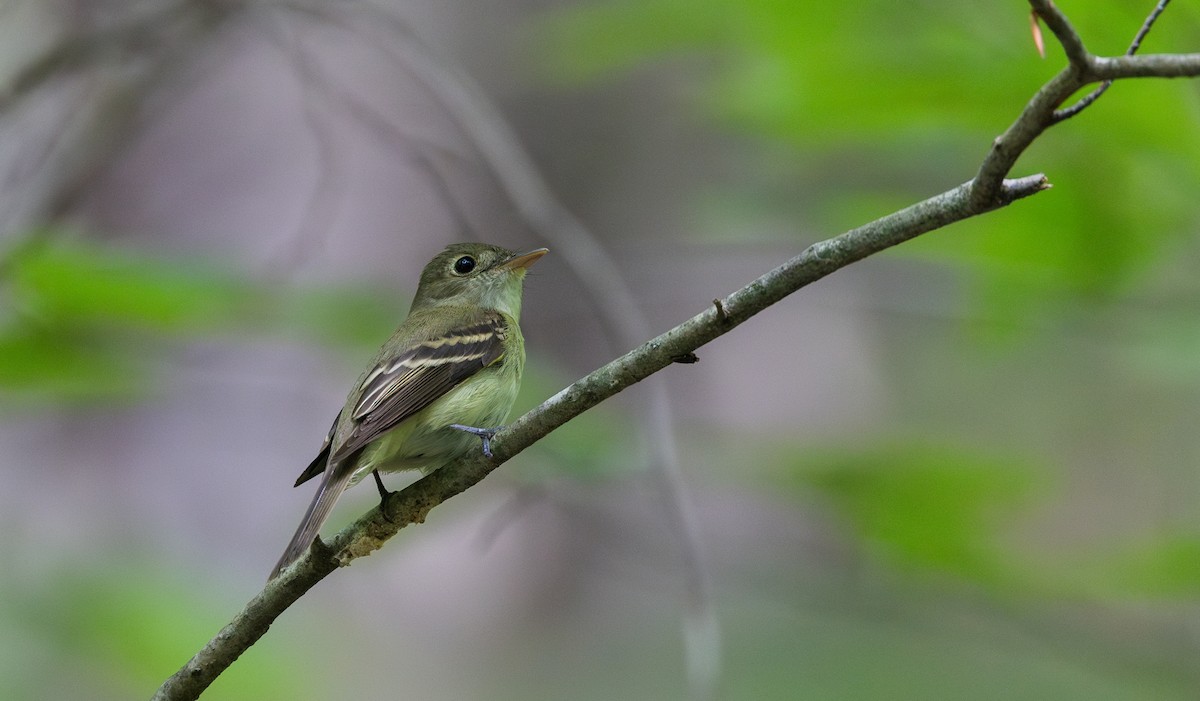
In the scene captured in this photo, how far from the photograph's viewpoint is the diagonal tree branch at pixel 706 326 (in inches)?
75.0

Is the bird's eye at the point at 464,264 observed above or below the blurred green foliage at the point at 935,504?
above

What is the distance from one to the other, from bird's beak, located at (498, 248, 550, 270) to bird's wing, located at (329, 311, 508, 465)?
0.41 meters

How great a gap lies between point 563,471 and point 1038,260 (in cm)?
168

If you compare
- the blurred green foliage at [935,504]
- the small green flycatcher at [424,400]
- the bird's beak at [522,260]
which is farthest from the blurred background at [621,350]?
the bird's beak at [522,260]

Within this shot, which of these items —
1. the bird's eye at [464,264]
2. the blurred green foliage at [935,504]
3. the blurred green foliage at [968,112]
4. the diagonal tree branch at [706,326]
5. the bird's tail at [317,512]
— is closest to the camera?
the diagonal tree branch at [706,326]

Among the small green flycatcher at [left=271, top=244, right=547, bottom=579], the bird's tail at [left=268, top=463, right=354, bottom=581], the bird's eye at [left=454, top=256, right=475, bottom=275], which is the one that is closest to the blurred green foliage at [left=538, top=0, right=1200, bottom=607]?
the small green flycatcher at [left=271, top=244, right=547, bottom=579]

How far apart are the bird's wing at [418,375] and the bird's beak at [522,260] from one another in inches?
16.0

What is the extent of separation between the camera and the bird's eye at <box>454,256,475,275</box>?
5.43 meters

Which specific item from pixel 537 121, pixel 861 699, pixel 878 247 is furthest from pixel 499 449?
pixel 537 121

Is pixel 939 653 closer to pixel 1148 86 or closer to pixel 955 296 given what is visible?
pixel 955 296

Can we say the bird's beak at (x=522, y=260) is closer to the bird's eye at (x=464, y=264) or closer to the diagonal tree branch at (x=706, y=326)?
the bird's eye at (x=464, y=264)

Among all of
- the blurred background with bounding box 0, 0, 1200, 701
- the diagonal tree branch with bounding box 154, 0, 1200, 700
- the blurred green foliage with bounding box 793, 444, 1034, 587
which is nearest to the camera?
the diagonal tree branch with bounding box 154, 0, 1200, 700

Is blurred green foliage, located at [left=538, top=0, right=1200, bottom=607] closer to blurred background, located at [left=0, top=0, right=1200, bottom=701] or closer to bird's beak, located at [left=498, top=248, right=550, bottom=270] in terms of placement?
blurred background, located at [left=0, top=0, right=1200, bottom=701]

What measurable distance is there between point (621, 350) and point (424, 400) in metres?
0.75
